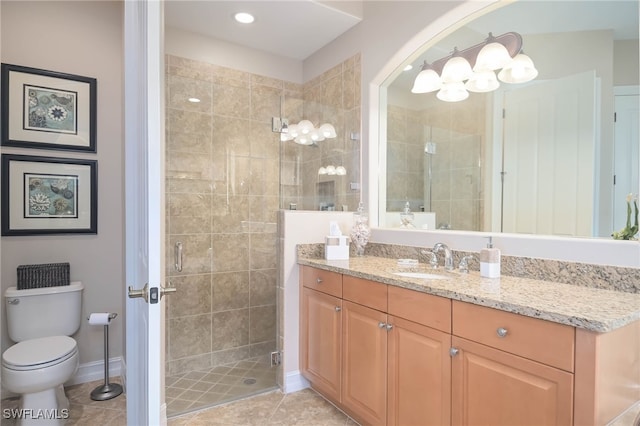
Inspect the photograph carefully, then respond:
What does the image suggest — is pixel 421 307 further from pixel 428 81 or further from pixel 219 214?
pixel 219 214

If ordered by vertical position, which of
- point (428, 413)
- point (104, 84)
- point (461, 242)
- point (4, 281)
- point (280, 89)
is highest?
point (280, 89)

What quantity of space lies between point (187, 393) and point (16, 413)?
3.06 ft

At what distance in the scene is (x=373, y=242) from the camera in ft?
8.63

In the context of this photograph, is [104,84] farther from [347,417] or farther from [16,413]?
[347,417]

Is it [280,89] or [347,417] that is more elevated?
[280,89]

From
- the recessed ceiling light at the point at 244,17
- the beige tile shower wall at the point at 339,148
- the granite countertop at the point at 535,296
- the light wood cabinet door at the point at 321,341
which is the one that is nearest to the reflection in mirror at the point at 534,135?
the beige tile shower wall at the point at 339,148

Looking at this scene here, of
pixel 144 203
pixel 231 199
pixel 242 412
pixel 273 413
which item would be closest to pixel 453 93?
pixel 231 199

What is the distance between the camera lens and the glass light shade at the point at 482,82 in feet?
7.66

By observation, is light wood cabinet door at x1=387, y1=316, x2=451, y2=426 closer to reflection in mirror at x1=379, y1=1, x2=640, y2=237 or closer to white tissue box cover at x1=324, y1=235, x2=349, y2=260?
white tissue box cover at x1=324, y1=235, x2=349, y2=260

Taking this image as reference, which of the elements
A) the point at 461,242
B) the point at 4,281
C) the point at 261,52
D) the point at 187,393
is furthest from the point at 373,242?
the point at 4,281

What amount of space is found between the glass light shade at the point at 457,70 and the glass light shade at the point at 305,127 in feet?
3.61

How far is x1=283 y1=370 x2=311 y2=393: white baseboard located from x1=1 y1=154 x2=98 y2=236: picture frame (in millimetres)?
1757

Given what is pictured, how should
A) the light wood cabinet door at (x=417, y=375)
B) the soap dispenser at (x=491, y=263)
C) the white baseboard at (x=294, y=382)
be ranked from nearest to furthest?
the light wood cabinet door at (x=417, y=375)
the soap dispenser at (x=491, y=263)
the white baseboard at (x=294, y=382)

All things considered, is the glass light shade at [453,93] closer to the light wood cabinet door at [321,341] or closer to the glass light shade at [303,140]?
the glass light shade at [303,140]
